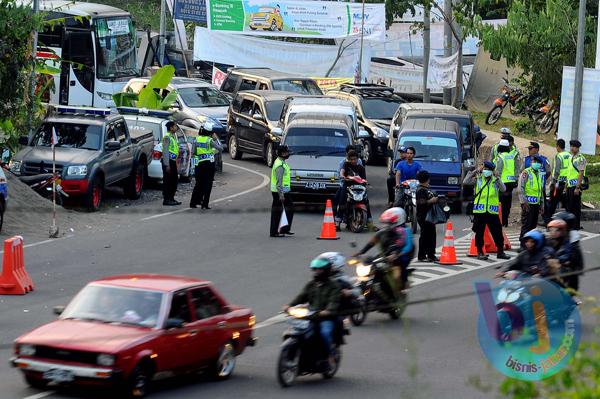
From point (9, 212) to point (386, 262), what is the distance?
10.4m

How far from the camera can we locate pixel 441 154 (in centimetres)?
2630

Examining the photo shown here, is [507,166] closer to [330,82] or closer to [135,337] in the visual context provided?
[135,337]

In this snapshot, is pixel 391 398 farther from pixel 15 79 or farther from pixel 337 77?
pixel 337 77

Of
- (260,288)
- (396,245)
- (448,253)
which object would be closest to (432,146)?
(448,253)

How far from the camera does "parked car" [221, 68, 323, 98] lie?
1442 inches

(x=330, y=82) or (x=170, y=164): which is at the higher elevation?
(x=330, y=82)

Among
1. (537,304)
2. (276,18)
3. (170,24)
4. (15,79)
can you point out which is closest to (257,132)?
(15,79)

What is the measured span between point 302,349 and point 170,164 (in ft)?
44.9

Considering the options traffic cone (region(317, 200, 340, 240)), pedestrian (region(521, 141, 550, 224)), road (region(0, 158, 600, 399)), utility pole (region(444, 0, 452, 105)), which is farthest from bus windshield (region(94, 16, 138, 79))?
pedestrian (region(521, 141, 550, 224))

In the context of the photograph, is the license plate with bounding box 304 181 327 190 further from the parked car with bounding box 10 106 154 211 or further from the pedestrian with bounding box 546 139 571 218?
the pedestrian with bounding box 546 139 571 218

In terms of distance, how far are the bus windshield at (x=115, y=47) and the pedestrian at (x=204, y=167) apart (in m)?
14.2

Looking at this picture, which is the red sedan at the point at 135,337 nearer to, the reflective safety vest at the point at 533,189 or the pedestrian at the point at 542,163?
the reflective safety vest at the point at 533,189

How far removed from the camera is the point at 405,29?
2050 inches

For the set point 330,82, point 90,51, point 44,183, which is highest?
point 90,51
